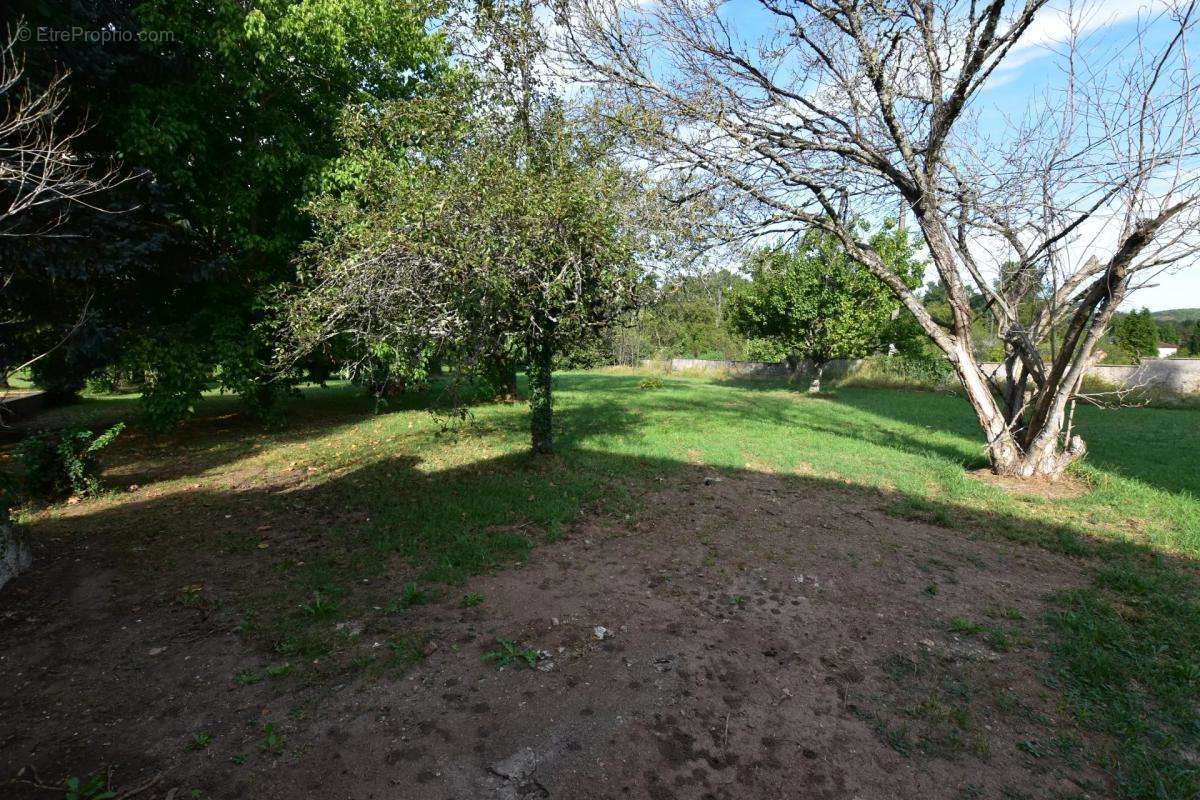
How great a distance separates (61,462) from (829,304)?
2173cm

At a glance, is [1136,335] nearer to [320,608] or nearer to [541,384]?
[541,384]

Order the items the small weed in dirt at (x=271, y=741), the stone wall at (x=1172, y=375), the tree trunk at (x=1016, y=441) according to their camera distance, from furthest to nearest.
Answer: the stone wall at (x=1172, y=375) → the tree trunk at (x=1016, y=441) → the small weed in dirt at (x=271, y=741)

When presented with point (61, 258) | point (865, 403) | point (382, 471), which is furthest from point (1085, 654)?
point (865, 403)

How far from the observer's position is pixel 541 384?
7.62 m

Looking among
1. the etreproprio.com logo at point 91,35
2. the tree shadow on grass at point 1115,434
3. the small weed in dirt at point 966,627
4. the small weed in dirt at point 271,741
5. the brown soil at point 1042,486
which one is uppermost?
the etreproprio.com logo at point 91,35

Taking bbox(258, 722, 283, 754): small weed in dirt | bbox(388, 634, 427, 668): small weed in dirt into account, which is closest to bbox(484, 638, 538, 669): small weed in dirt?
bbox(388, 634, 427, 668): small weed in dirt

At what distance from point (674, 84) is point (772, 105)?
4.70 ft

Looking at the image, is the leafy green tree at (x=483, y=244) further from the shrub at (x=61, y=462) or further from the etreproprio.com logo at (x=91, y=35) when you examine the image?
the etreproprio.com logo at (x=91, y=35)

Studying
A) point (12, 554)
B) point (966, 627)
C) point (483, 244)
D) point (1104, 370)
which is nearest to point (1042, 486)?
point (966, 627)

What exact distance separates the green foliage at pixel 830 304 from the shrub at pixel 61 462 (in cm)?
1946

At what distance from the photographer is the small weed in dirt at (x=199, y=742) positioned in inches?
106

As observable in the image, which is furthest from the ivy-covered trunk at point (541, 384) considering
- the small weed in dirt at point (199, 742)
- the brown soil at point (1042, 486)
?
the brown soil at point (1042, 486)

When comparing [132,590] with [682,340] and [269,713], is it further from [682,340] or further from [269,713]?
[682,340]

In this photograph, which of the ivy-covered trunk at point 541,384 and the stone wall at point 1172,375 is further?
the stone wall at point 1172,375
